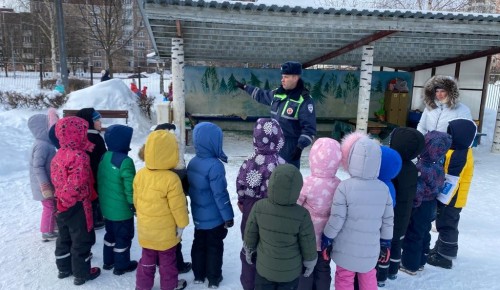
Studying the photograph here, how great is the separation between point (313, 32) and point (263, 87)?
4.72 meters

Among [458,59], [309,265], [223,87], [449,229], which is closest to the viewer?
[309,265]

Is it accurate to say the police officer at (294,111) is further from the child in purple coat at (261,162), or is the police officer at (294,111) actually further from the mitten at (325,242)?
the mitten at (325,242)

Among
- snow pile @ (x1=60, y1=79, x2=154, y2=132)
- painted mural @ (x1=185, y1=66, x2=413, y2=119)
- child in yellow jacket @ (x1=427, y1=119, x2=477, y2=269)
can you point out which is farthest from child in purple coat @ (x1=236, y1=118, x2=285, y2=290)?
painted mural @ (x1=185, y1=66, x2=413, y2=119)

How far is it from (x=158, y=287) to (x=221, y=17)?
14.2ft

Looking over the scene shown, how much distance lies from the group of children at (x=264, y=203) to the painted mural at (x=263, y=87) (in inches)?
309

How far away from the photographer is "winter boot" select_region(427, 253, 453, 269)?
3621mm

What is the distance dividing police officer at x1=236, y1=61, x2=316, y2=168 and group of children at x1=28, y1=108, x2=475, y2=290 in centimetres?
103

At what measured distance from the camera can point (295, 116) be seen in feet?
12.8

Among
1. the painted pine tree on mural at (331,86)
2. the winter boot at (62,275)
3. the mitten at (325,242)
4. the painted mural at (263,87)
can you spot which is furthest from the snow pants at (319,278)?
the painted pine tree on mural at (331,86)

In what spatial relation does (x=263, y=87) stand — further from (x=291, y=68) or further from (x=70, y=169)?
(x=70, y=169)

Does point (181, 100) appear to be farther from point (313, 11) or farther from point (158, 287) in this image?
point (158, 287)

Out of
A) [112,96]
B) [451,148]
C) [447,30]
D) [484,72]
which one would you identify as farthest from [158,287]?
[484,72]

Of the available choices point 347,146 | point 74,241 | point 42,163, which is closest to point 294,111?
point 347,146

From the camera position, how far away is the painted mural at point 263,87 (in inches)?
440
